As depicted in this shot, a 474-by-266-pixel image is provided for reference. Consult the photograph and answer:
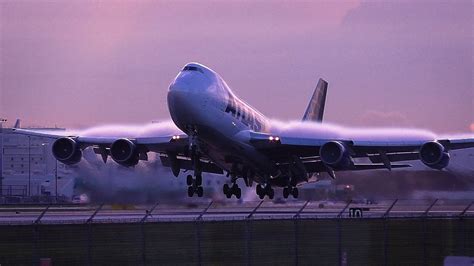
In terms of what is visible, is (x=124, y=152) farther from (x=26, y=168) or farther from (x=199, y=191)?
(x=26, y=168)

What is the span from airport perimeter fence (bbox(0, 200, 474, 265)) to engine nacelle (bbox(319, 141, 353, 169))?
18.8 metres

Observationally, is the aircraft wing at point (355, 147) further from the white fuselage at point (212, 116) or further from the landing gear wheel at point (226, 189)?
the landing gear wheel at point (226, 189)

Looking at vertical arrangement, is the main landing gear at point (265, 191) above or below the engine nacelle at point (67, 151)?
below

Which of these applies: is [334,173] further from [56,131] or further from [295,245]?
[295,245]

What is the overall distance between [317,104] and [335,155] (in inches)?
608

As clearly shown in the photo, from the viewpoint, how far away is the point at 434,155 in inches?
2180

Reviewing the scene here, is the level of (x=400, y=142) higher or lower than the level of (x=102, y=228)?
higher

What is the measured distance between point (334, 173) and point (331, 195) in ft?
5.69

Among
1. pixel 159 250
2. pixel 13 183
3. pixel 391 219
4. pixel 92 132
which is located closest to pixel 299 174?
pixel 92 132

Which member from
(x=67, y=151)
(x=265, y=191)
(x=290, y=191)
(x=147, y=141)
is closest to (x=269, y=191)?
(x=265, y=191)

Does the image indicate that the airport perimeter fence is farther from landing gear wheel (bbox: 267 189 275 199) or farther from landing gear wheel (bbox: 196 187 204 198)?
landing gear wheel (bbox: 267 189 275 199)

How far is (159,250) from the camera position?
3117 cm

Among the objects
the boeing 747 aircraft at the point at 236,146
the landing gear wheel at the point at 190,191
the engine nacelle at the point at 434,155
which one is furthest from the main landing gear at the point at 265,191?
the engine nacelle at the point at 434,155

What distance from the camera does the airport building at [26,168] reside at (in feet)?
273
